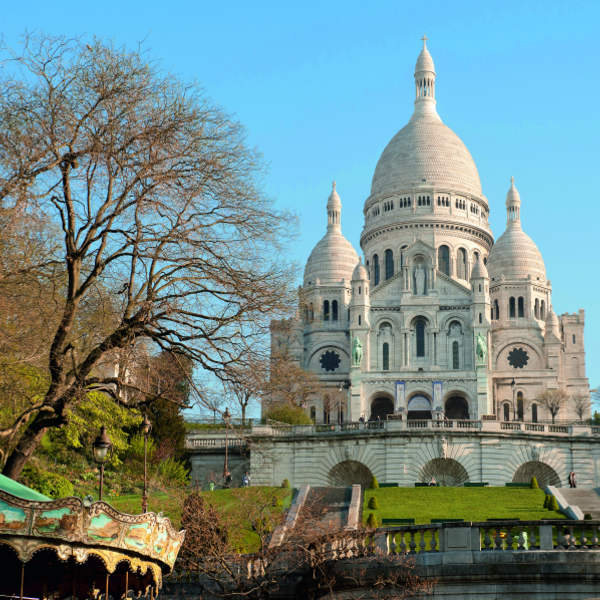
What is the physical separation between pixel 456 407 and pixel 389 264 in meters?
17.9

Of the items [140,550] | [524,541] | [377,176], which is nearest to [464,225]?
[377,176]

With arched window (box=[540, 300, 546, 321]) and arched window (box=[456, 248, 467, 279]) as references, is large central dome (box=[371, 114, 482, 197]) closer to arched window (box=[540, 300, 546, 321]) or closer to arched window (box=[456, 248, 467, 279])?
arched window (box=[456, 248, 467, 279])

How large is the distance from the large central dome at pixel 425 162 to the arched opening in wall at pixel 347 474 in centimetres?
4914

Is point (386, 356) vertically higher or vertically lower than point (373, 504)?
higher

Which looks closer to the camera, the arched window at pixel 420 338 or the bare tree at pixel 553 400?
the bare tree at pixel 553 400

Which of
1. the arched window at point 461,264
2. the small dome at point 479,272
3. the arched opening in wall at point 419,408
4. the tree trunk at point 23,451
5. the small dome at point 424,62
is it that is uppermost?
the small dome at point 424,62

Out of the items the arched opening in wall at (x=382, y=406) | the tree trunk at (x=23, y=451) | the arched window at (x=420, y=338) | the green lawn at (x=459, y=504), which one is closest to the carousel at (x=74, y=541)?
the tree trunk at (x=23, y=451)

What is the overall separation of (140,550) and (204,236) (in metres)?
6.79

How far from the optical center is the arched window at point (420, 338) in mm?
86000

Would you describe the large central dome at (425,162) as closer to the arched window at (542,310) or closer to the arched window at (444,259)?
the arched window at (444,259)

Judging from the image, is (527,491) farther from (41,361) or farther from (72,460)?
(41,361)

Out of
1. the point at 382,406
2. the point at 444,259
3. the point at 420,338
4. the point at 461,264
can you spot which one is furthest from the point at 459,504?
the point at 461,264

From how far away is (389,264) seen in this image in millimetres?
97000

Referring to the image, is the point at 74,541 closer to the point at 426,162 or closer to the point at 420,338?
the point at 420,338
